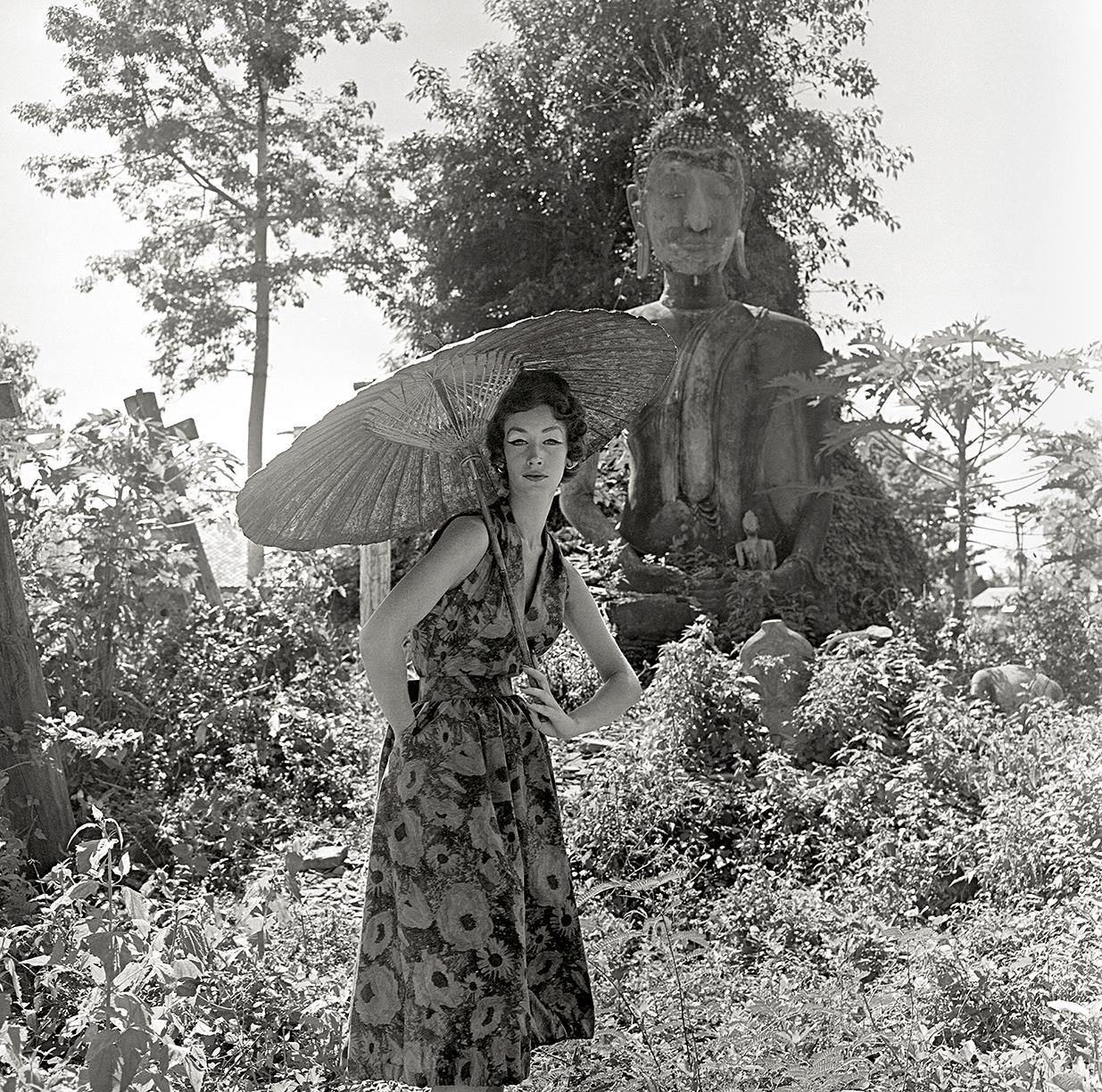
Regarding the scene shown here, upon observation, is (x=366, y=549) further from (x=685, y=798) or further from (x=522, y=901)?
(x=522, y=901)

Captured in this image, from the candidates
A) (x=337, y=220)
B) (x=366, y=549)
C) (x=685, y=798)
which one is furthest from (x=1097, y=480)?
(x=337, y=220)

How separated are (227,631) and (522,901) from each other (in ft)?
16.2

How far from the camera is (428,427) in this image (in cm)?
257

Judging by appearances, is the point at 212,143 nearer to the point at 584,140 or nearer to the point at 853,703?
the point at 584,140

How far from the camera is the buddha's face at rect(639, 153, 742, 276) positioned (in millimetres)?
7234

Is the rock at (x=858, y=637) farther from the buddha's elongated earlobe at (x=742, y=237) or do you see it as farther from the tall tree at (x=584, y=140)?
the tall tree at (x=584, y=140)

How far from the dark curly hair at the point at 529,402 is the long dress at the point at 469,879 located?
0.39 feet

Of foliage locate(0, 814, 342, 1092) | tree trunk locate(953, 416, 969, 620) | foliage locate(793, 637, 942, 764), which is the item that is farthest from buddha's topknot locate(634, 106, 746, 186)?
foliage locate(0, 814, 342, 1092)

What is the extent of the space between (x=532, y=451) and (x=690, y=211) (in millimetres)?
5113

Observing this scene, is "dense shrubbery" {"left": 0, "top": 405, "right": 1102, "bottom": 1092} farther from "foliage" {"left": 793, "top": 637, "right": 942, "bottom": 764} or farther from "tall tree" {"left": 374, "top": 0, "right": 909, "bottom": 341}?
"tall tree" {"left": 374, "top": 0, "right": 909, "bottom": 341}

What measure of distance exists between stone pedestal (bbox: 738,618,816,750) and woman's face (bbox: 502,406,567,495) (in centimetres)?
307

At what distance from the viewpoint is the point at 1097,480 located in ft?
20.4

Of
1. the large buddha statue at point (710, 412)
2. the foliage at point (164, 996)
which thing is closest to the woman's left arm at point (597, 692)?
the foliage at point (164, 996)

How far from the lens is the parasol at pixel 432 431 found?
249cm
